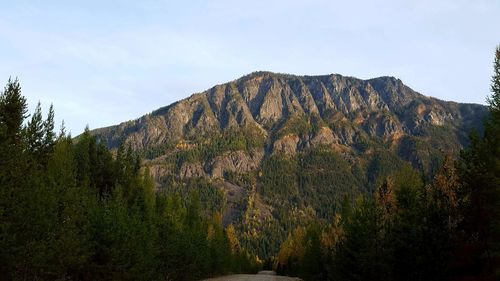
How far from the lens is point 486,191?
44375mm

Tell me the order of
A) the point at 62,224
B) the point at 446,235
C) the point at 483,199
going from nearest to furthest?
the point at 62,224 → the point at 446,235 → the point at 483,199

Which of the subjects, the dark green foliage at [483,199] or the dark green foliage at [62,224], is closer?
the dark green foliage at [62,224]

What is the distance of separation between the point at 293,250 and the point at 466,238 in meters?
124

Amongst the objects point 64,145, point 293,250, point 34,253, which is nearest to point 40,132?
point 64,145

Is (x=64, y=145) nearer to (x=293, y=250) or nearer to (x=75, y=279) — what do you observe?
(x=75, y=279)

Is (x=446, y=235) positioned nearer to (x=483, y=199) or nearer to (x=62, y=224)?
(x=483, y=199)

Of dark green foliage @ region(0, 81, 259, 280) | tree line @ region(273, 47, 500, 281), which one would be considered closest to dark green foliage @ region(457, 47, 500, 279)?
tree line @ region(273, 47, 500, 281)

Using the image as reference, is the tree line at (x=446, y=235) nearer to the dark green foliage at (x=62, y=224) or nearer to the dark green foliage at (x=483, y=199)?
the dark green foliage at (x=483, y=199)

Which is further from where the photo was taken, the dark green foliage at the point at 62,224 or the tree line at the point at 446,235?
the tree line at the point at 446,235

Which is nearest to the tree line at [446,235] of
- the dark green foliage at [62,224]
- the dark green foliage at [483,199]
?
the dark green foliage at [483,199]

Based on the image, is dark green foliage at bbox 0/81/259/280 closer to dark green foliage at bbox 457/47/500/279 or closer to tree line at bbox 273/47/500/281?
tree line at bbox 273/47/500/281

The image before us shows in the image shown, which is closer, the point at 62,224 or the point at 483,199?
the point at 62,224

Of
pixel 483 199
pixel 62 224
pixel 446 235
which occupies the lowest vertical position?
pixel 446 235

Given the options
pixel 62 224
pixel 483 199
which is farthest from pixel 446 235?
pixel 62 224
